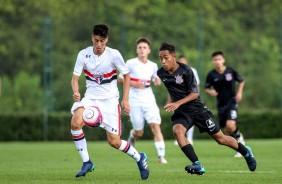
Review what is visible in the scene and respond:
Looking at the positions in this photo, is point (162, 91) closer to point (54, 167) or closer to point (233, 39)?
point (233, 39)

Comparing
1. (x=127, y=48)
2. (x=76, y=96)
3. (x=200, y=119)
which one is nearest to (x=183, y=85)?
(x=200, y=119)

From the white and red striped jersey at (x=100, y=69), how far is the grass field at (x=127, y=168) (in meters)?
1.27

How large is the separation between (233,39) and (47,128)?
13591 mm

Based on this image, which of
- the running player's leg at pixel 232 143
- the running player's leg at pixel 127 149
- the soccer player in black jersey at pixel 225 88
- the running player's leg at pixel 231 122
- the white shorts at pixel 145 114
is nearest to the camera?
the running player's leg at pixel 127 149

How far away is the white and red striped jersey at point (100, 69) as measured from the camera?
12.1 metres

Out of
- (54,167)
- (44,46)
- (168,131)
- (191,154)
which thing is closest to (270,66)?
(168,131)

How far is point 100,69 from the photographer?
12.1 meters

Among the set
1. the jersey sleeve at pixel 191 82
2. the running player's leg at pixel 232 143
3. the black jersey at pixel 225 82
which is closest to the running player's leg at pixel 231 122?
the black jersey at pixel 225 82

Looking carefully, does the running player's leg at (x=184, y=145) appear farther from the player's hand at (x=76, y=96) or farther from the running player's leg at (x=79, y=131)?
the player's hand at (x=76, y=96)

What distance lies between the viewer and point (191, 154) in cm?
1182

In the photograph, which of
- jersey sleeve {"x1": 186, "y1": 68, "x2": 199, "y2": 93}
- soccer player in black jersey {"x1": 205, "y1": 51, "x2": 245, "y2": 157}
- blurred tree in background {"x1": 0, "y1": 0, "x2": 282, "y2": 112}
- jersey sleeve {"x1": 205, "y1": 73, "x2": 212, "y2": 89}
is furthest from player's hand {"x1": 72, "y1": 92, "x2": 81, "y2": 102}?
blurred tree in background {"x1": 0, "y1": 0, "x2": 282, "y2": 112}

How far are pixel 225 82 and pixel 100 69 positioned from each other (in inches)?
273

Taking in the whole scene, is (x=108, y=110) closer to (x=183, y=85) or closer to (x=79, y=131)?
(x=79, y=131)

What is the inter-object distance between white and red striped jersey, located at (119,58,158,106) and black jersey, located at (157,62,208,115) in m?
4.20
